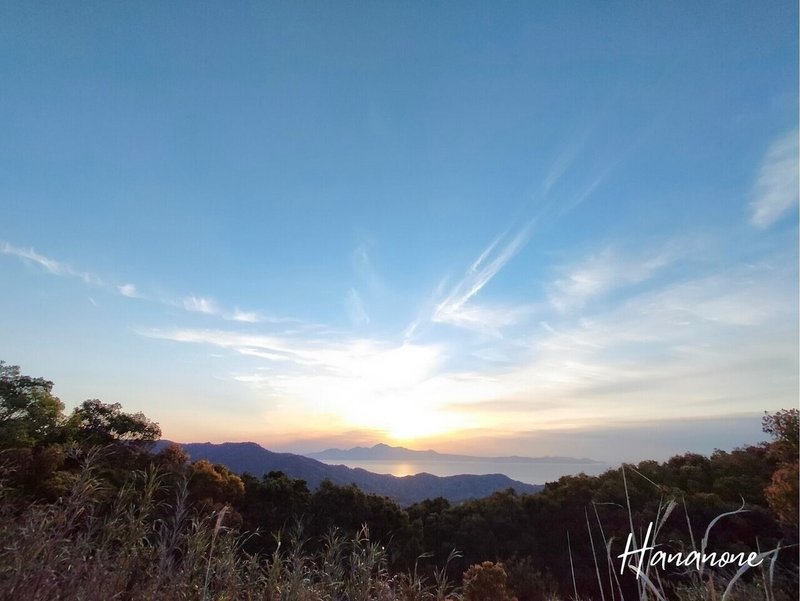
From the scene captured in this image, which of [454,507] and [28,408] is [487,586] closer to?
[454,507]

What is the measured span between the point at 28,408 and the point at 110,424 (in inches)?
109

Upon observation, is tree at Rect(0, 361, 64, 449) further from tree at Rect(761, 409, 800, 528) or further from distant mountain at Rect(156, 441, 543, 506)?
tree at Rect(761, 409, 800, 528)

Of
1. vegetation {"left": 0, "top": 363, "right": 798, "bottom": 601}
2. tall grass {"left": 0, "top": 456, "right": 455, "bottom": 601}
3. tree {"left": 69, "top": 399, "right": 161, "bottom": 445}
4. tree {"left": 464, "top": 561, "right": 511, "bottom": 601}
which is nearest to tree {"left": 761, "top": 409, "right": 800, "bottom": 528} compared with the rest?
vegetation {"left": 0, "top": 363, "right": 798, "bottom": 601}

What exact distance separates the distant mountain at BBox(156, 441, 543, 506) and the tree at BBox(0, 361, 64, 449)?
387cm

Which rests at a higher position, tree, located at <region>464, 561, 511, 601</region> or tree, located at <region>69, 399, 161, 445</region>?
tree, located at <region>69, 399, 161, 445</region>

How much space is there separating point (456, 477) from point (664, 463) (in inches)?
462

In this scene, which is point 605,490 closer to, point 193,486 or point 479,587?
point 479,587

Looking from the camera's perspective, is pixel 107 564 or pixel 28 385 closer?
pixel 107 564

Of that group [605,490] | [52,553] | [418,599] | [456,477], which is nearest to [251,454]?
[456,477]

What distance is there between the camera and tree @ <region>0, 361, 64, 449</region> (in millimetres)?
18422

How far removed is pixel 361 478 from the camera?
2839cm

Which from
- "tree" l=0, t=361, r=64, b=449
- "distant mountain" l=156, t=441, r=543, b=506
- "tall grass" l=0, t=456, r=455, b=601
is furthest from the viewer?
"distant mountain" l=156, t=441, r=543, b=506

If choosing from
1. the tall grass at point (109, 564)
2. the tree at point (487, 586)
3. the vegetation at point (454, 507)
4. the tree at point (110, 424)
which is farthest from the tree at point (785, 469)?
the tree at point (110, 424)

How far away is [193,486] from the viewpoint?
18750 millimetres
